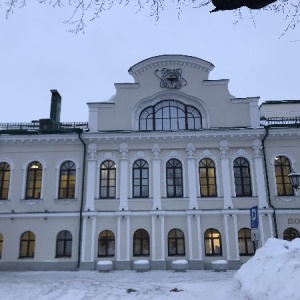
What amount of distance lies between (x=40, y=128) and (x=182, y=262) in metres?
11.8

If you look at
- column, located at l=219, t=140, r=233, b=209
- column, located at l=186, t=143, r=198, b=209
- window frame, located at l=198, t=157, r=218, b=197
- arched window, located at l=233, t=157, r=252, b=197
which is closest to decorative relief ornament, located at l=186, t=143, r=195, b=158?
column, located at l=186, t=143, r=198, b=209

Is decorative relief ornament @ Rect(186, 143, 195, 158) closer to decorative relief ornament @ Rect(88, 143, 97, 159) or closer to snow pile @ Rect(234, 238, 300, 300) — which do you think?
decorative relief ornament @ Rect(88, 143, 97, 159)

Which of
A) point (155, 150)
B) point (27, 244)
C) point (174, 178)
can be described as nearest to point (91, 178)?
point (155, 150)

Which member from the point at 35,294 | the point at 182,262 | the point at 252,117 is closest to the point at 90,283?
the point at 35,294

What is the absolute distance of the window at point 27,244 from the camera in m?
19.2

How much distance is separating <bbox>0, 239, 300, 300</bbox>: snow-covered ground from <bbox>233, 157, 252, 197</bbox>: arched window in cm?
505

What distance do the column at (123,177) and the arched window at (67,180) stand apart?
112 inches

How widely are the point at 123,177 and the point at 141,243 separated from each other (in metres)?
3.82

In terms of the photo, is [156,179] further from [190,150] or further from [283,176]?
[283,176]

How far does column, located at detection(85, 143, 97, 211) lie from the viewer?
19.5 meters

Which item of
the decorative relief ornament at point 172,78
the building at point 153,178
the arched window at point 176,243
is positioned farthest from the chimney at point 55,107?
the arched window at point 176,243

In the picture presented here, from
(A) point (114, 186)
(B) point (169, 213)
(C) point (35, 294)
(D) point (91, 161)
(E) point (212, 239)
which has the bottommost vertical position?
(C) point (35, 294)

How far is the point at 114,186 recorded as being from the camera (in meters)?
20.0

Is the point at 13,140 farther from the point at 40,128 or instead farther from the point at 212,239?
the point at 212,239
